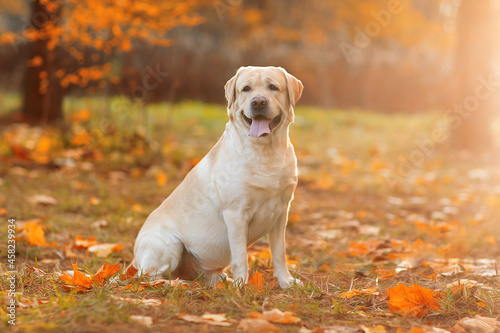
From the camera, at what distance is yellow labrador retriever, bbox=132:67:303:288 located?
10.1 feet

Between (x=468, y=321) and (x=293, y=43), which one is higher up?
(x=293, y=43)

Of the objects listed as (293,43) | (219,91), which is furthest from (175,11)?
(293,43)

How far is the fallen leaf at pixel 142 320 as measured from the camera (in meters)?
2.19

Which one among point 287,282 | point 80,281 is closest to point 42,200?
point 80,281

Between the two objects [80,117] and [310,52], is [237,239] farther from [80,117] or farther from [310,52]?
[310,52]

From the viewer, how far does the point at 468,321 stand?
2410mm

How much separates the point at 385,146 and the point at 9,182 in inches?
273

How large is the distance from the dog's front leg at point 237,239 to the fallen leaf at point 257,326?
2.72ft

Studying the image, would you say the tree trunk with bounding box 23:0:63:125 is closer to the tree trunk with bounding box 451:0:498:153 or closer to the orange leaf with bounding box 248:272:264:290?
the orange leaf with bounding box 248:272:264:290

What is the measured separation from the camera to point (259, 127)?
3.05 metres

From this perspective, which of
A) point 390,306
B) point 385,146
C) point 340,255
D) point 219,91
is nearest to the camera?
point 390,306

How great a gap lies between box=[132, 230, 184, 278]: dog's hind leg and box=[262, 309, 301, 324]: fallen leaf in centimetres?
99

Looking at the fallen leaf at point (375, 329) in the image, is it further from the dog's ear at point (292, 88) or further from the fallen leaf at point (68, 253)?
the fallen leaf at point (68, 253)

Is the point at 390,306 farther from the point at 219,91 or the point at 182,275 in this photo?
the point at 219,91
